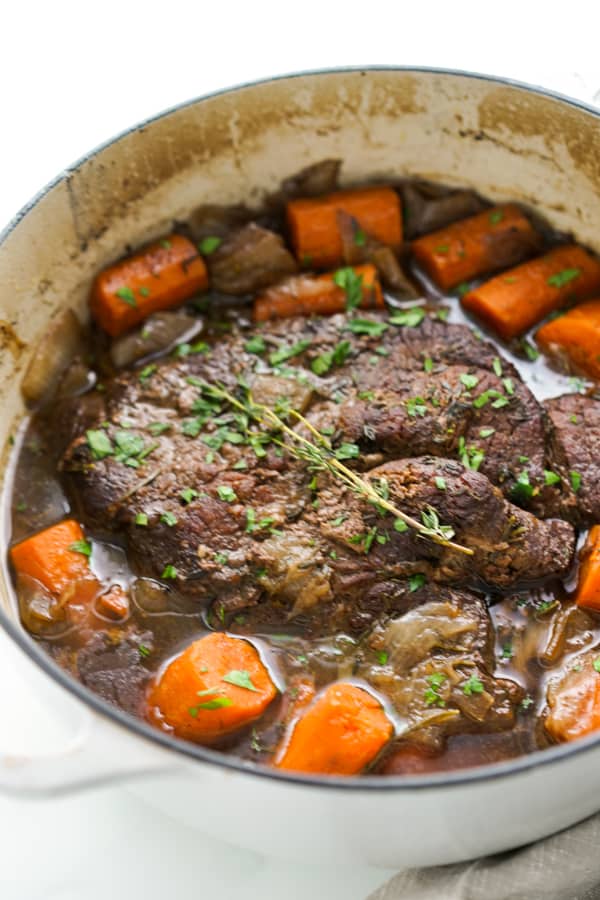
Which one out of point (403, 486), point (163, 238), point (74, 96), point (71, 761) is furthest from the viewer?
point (74, 96)

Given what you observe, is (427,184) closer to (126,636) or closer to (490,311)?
(490,311)

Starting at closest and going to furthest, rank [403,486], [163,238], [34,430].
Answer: [403,486], [34,430], [163,238]

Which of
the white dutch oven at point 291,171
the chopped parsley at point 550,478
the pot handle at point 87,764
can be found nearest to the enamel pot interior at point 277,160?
the white dutch oven at point 291,171

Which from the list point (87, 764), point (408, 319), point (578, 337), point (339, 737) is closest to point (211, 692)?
point (339, 737)

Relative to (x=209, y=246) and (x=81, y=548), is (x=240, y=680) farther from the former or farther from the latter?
(x=209, y=246)

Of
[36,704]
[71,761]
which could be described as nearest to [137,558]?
[36,704]

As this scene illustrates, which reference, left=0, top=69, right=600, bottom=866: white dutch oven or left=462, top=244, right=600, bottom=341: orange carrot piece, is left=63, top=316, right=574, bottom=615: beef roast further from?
left=0, top=69, right=600, bottom=866: white dutch oven
